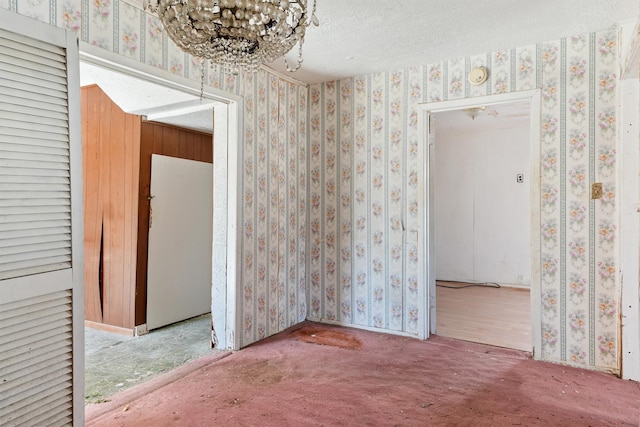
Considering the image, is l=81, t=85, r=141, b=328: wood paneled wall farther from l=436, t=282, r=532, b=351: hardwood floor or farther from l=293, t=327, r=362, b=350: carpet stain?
l=436, t=282, r=532, b=351: hardwood floor

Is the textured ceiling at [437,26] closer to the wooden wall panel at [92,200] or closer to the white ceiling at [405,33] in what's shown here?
the white ceiling at [405,33]

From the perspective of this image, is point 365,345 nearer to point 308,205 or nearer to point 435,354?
point 435,354

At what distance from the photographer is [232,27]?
4.42ft

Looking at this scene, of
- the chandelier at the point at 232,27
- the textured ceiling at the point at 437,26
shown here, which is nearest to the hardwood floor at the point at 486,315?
the textured ceiling at the point at 437,26

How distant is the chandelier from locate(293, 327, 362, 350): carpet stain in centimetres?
240

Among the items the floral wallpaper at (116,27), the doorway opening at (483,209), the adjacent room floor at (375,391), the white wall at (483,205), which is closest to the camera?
the floral wallpaper at (116,27)

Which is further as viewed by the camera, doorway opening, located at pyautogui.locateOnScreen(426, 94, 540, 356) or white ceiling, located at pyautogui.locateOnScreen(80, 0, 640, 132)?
doorway opening, located at pyautogui.locateOnScreen(426, 94, 540, 356)

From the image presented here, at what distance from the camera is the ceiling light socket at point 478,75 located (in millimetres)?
3086

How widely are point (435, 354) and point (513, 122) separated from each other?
12.6 ft

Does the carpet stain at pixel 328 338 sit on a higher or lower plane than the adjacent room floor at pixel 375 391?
higher

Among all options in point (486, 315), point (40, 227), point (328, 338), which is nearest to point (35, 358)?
point (40, 227)

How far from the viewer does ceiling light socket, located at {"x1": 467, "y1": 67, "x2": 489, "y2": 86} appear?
309cm

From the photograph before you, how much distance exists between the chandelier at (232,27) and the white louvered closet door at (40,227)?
2.19 ft

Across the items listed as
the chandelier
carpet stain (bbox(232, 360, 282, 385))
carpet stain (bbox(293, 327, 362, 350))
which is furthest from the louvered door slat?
carpet stain (bbox(293, 327, 362, 350))
